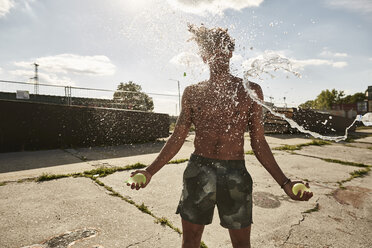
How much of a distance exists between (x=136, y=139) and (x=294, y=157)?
16.0 feet

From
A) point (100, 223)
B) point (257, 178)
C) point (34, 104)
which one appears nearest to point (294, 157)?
point (257, 178)

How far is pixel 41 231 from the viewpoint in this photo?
220 centimetres

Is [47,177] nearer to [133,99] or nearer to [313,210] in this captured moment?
[313,210]

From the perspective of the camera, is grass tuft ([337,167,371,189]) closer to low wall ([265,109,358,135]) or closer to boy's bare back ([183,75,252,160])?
boy's bare back ([183,75,252,160])

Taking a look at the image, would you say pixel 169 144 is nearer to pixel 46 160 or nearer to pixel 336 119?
pixel 46 160

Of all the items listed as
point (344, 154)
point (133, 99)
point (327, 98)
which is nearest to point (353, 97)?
point (327, 98)

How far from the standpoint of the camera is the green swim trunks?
144cm

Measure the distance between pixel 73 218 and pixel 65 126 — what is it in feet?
15.6

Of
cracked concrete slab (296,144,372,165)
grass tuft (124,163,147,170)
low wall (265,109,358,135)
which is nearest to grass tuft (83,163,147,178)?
grass tuft (124,163,147,170)

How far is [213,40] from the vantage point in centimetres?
151

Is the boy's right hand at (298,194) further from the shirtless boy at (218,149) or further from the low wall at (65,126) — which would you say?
the low wall at (65,126)

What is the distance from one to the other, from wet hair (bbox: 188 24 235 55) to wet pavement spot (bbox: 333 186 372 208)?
9.24ft

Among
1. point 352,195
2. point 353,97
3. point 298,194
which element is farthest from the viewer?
point 353,97

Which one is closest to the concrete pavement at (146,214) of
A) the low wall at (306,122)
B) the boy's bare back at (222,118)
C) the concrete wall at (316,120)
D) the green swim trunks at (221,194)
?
the green swim trunks at (221,194)
